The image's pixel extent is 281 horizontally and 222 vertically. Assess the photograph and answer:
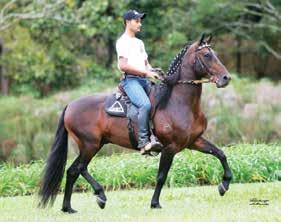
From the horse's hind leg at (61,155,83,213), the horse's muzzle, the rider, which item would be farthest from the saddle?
the horse's muzzle

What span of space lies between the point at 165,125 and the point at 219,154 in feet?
2.88

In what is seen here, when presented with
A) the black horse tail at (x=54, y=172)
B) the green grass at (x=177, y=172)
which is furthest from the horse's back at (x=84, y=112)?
the green grass at (x=177, y=172)

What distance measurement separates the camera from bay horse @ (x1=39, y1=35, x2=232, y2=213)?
10562 millimetres

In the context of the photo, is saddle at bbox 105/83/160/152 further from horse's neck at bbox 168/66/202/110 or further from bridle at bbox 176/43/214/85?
bridle at bbox 176/43/214/85

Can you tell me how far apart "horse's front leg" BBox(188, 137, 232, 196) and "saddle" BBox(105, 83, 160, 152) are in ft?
Result: 2.38

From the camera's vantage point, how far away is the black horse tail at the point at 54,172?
10969mm

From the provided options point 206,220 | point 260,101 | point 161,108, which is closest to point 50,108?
point 260,101

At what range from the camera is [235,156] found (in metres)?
14.3

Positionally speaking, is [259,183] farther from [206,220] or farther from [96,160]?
[206,220]

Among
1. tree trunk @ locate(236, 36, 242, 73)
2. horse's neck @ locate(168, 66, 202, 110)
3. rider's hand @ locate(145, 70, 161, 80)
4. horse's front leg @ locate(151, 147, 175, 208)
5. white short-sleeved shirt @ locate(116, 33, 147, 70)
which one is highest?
white short-sleeved shirt @ locate(116, 33, 147, 70)

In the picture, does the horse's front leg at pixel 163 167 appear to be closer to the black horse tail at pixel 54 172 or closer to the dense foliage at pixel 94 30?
the black horse tail at pixel 54 172

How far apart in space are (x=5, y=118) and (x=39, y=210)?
10.4 m

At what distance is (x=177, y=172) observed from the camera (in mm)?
14188

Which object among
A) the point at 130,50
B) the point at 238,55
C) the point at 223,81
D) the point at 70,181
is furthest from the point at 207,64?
the point at 238,55
